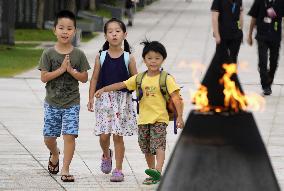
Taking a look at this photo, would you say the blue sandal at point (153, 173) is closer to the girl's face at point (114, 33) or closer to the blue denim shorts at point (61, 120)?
the blue denim shorts at point (61, 120)

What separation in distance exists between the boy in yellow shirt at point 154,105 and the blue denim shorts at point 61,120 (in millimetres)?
483

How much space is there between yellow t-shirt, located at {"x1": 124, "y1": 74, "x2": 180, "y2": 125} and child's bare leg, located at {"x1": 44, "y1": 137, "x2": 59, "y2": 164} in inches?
38.8

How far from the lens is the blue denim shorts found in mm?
9641

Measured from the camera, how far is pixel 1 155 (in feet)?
35.9

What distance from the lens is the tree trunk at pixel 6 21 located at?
2642cm

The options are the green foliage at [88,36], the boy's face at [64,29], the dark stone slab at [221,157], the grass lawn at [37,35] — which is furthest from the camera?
the grass lawn at [37,35]

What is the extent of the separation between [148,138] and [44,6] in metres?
26.3

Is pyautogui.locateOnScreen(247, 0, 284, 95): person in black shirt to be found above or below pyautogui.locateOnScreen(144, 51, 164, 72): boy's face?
below

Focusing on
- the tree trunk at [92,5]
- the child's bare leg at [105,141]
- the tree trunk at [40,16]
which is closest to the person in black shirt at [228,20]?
the child's bare leg at [105,141]

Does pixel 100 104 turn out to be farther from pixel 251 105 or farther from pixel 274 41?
pixel 274 41

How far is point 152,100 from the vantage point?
934 centimetres

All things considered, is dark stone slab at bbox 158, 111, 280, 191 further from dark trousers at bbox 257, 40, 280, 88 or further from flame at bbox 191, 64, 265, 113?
dark trousers at bbox 257, 40, 280, 88

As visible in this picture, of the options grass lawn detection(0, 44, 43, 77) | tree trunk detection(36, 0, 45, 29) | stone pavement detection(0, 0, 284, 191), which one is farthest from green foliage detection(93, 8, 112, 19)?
stone pavement detection(0, 0, 284, 191)

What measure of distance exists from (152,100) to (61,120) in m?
0.97
